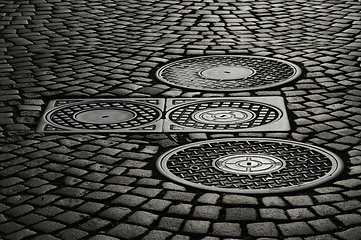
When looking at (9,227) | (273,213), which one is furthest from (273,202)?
(9,227)

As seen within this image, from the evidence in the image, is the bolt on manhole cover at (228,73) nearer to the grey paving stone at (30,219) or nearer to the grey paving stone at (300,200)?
the grey paving stone at (300,200)

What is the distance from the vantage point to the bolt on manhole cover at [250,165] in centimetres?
508

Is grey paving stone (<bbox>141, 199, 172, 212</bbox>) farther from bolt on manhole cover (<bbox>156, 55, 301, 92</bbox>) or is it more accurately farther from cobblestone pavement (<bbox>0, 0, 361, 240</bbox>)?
bolt on manhole cover (<bbox>156, 55, 301, 92</bbox>)

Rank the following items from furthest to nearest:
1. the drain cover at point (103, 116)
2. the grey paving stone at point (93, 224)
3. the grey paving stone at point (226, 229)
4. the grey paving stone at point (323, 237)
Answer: the drain cover at point (103, 116)
the grey paving stone at point (93, 224)
the grey paving stone at point (226, 229)
the grey paving stone at point (323, 237)

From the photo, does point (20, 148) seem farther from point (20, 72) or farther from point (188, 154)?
point (20, 72)

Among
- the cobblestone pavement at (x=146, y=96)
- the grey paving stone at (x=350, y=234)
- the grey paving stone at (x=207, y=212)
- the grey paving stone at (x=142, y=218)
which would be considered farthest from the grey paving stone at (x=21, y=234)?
the grey paving stone at (x=350, y=234)

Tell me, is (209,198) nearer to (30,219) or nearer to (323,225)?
(323,225)

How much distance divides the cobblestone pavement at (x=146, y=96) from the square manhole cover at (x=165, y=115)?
13 centimetres

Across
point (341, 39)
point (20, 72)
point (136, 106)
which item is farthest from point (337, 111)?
point (20, 72)

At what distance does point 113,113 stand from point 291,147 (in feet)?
5.37

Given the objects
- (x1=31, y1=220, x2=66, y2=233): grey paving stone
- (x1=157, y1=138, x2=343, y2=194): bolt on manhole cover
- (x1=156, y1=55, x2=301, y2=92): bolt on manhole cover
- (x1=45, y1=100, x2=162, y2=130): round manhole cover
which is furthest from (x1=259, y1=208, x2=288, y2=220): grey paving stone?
(x1=156, y1=55, x2=301, y2=92): bolt on manhole cover

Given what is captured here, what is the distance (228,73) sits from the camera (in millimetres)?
7473

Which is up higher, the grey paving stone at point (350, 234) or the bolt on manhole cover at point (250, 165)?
the grey paving stone at point (350, 234)

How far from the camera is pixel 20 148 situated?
5.87 metres
